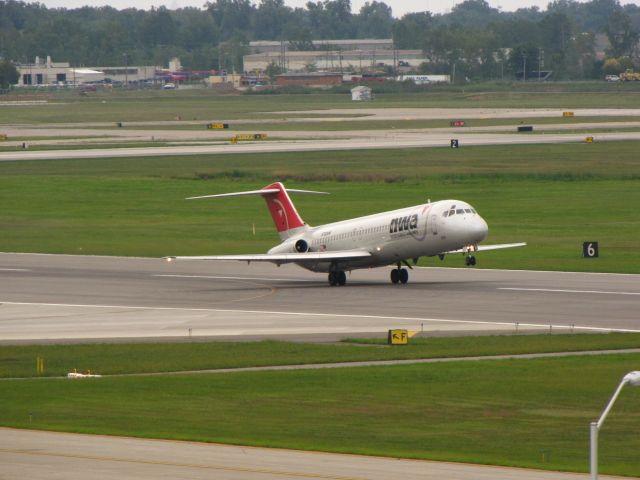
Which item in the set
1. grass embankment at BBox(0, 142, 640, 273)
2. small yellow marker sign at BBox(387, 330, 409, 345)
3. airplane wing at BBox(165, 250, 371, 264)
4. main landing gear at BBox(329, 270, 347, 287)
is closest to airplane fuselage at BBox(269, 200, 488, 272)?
main landing gear at BBox(329, 270, 347, 287)

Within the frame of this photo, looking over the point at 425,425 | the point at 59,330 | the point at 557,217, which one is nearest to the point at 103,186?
the point at 557,217

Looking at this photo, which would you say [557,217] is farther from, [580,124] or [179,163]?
[580,124]

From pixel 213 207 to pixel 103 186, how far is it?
53.9 feet

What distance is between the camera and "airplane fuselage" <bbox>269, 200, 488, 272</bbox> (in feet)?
215

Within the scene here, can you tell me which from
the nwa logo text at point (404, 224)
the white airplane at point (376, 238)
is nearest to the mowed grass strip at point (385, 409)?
the white airplane at point (376, 238)

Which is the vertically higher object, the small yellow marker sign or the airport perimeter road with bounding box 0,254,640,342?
the small yellow marker sign

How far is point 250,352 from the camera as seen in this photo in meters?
49.3

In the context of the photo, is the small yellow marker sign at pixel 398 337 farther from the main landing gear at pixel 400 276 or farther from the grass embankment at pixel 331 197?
the grass embankment at pixel 331 197

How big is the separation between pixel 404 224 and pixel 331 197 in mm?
45237

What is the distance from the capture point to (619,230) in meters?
88.3

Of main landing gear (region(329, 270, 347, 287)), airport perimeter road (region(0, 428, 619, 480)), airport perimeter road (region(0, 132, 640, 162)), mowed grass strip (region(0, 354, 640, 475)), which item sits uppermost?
airport perimeter road (region(0, 428, 619, 480))

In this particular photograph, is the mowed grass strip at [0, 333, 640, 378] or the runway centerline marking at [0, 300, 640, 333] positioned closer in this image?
the mowed grass strip at [0, 333, 640, 378]

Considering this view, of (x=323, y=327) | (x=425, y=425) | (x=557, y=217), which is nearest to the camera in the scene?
(x=425, y=425)

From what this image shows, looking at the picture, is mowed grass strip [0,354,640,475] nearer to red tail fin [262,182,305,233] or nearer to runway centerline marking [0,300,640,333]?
runway centerline marking [0,300,640,333]
